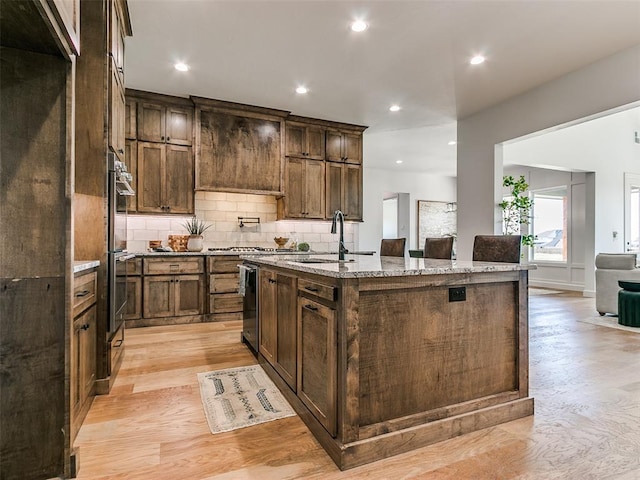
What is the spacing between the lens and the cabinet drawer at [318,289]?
1742 millimetres

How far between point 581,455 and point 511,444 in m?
0.30

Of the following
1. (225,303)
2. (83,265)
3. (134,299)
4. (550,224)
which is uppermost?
(550,224)

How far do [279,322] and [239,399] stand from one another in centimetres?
54

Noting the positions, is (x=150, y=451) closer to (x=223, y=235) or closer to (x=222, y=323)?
(x=222, y=323)

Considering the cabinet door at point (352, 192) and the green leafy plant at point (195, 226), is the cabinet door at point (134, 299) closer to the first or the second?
the green leafy plant at point (195, 226)

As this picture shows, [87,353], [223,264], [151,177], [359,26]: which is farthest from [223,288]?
[359,26]

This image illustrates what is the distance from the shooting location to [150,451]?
6.01ft

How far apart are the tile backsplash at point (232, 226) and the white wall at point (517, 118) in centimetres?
224

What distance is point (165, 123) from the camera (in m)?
4.96

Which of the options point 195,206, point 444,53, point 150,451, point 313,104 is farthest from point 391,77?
point 150,451

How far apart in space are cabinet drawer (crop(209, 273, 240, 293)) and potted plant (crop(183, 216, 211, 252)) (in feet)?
1.75

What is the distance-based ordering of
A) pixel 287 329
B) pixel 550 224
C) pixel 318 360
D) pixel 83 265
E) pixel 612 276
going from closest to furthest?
pixel 318 360 → pixel 83 265 → pixel 287 329 → pixel 612 276 → pixel 550 224

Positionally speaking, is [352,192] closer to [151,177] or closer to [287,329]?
[151,177]

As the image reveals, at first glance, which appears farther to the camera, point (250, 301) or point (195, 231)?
point (195, 231)
